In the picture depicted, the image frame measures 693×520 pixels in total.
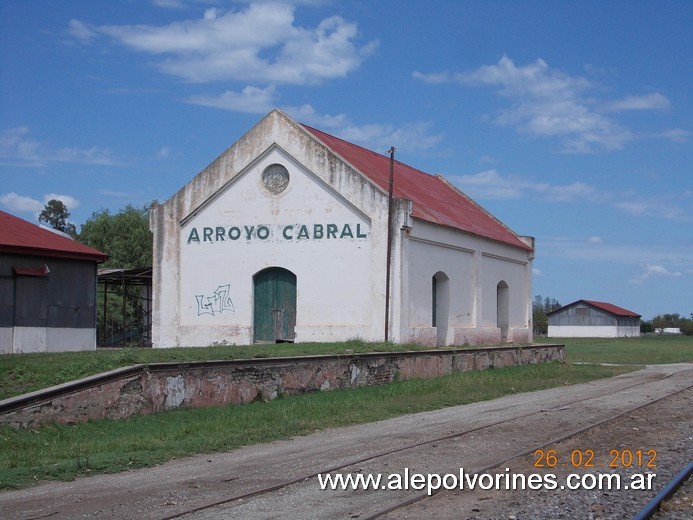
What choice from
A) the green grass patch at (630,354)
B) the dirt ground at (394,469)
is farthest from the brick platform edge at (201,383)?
the green grass patch at (630,354)

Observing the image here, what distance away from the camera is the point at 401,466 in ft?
33.3

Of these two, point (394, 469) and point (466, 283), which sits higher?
point (466, 283)

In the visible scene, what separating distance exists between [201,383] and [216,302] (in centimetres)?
1227

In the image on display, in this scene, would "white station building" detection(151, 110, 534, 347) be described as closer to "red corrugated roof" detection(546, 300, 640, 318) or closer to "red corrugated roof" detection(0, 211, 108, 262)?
"red corrugated roof" detection(0, 211, 108, 262)

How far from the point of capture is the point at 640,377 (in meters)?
25.8

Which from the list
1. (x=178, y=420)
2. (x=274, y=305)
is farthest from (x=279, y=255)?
(x=178, y=420)

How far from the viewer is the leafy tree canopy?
58.4 meters

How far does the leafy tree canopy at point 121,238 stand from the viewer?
5844 cm

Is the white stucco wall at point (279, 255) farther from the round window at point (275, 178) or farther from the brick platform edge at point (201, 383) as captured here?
the brick platform edge at point (201, 383)

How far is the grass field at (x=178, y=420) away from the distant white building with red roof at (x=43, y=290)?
8142mm

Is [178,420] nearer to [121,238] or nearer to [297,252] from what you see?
[297,252]

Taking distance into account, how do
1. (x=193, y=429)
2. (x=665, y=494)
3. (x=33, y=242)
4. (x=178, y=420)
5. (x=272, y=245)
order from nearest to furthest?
(x=665, y=494), (x=193, y=429), (x=178, y=420), (x=33, y=242), (x=272, y=245)

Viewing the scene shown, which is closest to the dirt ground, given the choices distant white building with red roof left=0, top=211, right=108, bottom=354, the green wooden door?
the green wooden door

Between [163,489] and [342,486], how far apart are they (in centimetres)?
190
